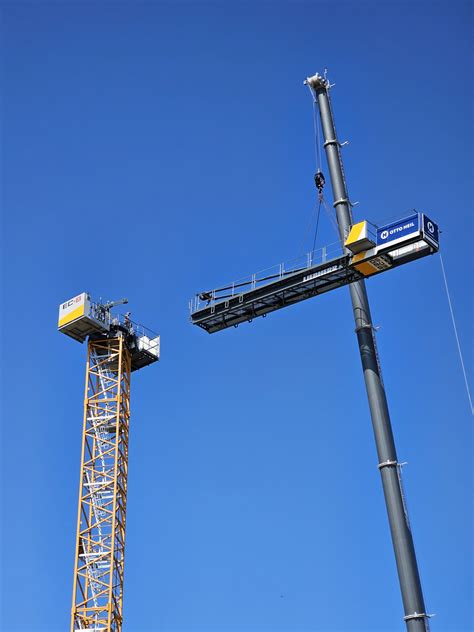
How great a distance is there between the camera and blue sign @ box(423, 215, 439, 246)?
146 feet

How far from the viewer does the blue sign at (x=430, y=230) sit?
146 feet

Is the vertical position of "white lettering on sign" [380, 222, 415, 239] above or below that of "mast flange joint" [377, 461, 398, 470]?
above

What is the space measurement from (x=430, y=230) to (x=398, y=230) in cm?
136

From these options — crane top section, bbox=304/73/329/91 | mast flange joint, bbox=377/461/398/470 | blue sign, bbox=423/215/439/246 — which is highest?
crane top section, bbox=304/73/329/91

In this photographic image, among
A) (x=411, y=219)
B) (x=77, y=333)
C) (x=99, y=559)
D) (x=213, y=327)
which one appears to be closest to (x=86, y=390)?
(x=77, y=333)

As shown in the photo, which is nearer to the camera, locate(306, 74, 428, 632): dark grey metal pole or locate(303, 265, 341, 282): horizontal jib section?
locate(306, 74, 428, 632): dark grey metal pole

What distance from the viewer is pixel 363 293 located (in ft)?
154

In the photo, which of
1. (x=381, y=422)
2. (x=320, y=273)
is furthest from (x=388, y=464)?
(x=320, y=273)

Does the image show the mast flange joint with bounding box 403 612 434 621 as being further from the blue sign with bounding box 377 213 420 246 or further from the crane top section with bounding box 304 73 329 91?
the crane top section with bounding box 304 73 329 91

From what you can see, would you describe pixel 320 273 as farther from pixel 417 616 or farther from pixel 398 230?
pixel 417 616

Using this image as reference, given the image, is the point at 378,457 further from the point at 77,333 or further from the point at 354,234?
the point at 77,333

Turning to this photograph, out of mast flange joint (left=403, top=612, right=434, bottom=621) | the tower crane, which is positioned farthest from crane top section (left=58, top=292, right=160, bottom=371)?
mast flange joint (left=403, top=612, right=434, bottom=621)

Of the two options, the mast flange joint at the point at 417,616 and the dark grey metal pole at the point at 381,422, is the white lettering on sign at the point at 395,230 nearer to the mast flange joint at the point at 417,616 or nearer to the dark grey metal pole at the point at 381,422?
the dark grey metal pole at the point at 381,422

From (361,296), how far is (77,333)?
22392 millimetres
